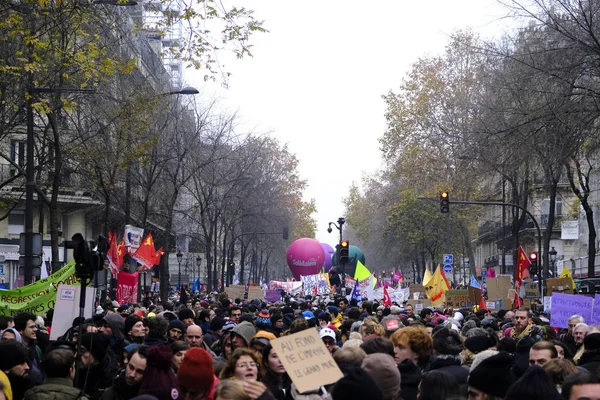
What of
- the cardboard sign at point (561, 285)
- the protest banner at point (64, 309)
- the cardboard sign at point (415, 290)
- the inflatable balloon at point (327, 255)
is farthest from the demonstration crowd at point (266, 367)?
the inflatable balloon at point (327, 255)

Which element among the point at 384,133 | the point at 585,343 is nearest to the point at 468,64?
the point at 384,133

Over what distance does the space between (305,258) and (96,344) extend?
6236 centimetres

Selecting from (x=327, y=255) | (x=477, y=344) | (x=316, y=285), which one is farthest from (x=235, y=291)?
(x=327, y=255)

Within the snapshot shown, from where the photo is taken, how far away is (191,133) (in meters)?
42.8

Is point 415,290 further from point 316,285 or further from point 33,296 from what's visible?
point 33,296

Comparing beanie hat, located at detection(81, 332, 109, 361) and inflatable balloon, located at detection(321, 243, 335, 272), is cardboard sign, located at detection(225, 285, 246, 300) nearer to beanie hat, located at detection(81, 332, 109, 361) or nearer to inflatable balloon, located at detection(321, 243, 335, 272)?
beanie hat, located at detection(81, 332, 109, 361)

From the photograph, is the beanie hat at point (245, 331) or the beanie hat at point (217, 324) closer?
the beanie hat at point (245, 331)

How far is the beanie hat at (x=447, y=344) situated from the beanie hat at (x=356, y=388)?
362 cm

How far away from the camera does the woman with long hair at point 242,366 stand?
7387 mm

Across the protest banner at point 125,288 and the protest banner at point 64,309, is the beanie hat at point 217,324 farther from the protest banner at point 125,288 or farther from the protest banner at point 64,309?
the protest banner at point 125,288

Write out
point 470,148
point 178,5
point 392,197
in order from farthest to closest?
point 392,197
point 470,148
point 178,5

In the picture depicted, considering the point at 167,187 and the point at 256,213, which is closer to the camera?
the point at 167,187

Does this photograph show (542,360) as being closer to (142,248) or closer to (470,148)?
(470,148)

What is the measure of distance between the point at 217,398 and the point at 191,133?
37212mm
